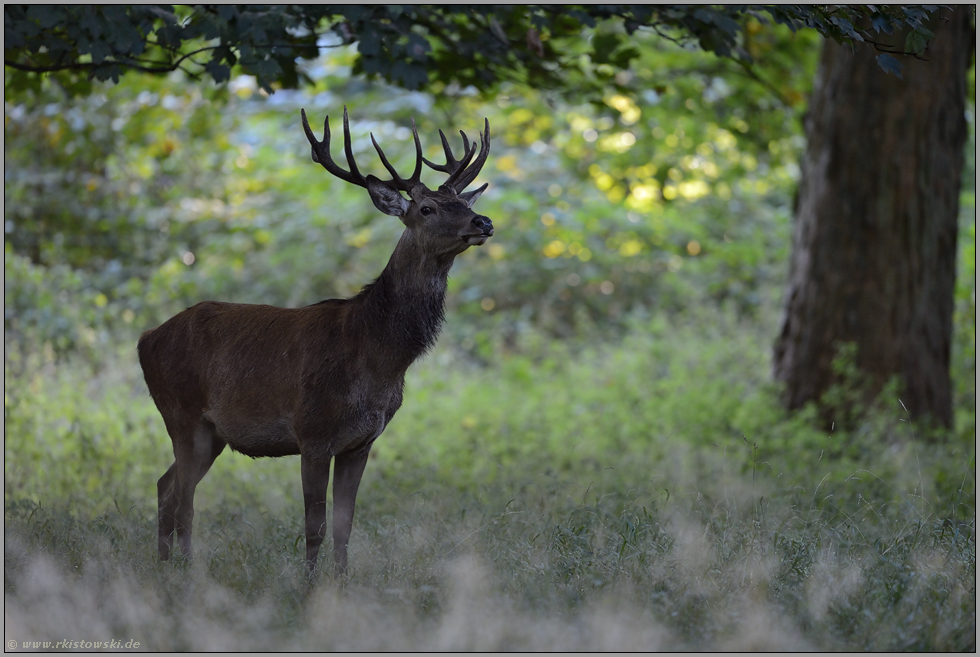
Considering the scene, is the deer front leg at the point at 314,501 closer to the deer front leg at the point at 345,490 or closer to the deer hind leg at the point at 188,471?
the deer front leg at the point at 345,490

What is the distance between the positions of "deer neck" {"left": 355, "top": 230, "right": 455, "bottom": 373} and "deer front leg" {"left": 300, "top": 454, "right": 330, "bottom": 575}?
557mm

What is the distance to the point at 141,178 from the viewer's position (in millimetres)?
12711

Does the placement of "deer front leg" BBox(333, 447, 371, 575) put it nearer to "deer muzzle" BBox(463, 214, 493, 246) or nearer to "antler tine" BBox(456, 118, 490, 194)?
"deer muzzle" BBox(463, 214, 493, 246)

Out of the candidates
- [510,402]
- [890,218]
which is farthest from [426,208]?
[510,402]

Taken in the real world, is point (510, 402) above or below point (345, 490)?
below

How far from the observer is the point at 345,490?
15.1 feet

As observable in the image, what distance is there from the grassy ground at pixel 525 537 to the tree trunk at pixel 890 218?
539 mm

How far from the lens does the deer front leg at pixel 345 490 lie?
4.47 meters

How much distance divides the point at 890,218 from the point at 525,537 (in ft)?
16.4

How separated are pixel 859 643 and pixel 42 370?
336 inches

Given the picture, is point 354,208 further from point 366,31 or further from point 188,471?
point 188,471

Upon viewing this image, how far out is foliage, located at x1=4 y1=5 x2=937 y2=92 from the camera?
517 centimetres

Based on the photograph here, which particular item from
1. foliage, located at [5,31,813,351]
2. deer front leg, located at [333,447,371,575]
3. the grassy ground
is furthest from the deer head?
foliage, located at [5,31,813,351]

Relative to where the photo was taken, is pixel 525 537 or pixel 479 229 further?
pixel 525 537
